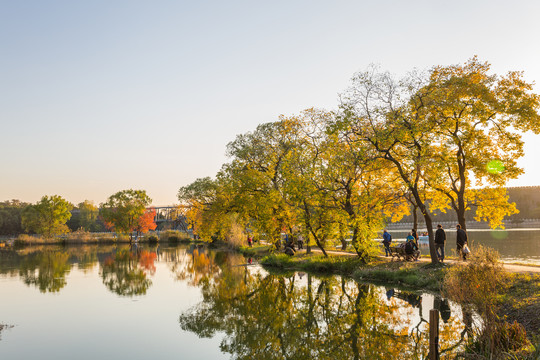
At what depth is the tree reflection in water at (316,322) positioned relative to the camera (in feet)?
44.1

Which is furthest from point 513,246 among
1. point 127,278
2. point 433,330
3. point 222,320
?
point 433,330

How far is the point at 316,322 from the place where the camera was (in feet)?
56.7

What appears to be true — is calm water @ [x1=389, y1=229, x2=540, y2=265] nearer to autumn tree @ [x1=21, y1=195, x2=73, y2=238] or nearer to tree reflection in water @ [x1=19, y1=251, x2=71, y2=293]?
tree reflection in water @ [x1=19, y1=251, x2=71, y2=293]

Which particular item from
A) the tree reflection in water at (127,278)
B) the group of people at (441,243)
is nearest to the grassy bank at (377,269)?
the group of people at (441,243)

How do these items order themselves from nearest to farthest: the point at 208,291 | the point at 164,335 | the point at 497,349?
1. the point at 497,349
2. the point at 164,335
3. the point at 208,291

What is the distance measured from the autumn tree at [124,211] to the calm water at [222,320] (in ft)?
204

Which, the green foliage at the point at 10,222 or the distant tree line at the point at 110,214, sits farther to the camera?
the green foliage at the point at 10,222

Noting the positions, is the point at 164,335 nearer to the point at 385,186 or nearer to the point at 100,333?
the point at 100,333

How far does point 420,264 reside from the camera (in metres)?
26.9

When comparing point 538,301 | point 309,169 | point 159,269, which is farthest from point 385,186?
point 159,269

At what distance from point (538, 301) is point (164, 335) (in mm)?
14322

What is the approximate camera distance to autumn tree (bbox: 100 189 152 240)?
91.1 metres

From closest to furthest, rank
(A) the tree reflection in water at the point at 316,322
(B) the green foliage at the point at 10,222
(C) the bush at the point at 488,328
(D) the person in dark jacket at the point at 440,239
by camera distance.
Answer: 1. (C) the bush at the point at 488,328
2. (A) the tree reflection in water at the point at 316,322
3. (D) the person in dark jacket at the point at 440,239
4. (B) the green foliage at the point at 10,222

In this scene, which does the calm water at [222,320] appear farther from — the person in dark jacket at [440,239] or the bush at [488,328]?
the person in dark jacket at [440,239]
